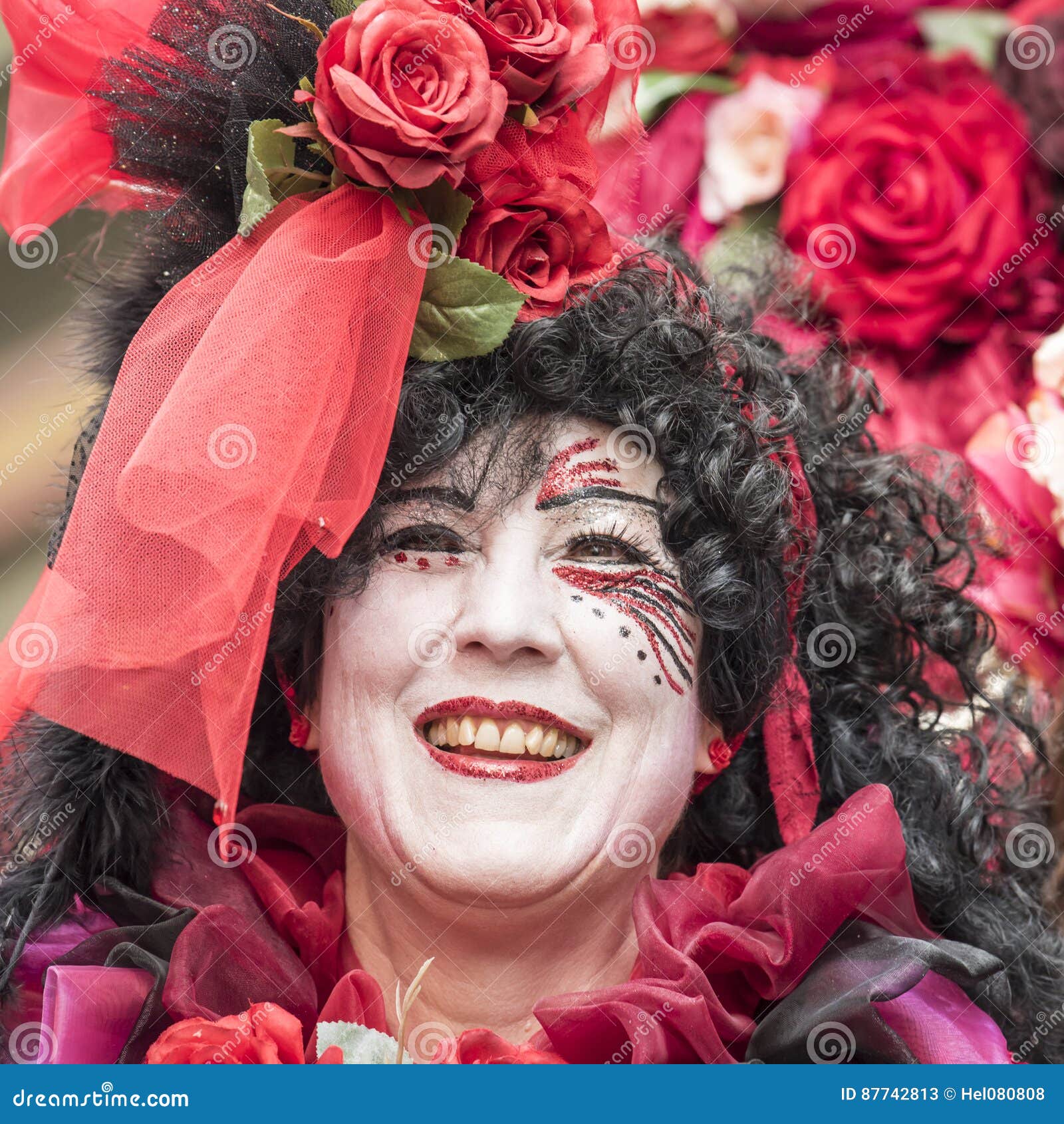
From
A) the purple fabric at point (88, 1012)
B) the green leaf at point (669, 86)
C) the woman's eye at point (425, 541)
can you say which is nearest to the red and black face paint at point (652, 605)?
the woman's eye at point (425, 541)

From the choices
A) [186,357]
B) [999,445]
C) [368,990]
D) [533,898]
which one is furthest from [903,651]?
[186,357]

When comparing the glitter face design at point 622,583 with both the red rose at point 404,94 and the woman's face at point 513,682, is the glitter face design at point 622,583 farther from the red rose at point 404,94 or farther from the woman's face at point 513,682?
the red rose at point 404,94

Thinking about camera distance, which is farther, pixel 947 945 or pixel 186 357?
pixel 947 945

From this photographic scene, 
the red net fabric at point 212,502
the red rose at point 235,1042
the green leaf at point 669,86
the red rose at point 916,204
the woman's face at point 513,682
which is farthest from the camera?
the green leaf at point 669,86

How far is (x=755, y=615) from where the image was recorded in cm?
200

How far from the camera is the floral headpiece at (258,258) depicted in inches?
64.5

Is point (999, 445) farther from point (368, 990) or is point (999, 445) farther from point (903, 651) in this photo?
point (368, 990)

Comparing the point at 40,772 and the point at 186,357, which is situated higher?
the point at 186,357

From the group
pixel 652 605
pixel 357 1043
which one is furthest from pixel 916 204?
pixel 357 1043

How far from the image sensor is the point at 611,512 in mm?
1908

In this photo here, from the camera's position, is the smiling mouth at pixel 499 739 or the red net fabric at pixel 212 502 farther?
the smiling mouth at pixel 499 739

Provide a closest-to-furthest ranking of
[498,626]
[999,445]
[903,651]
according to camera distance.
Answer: [498,626] < [903,651] < [999,445]

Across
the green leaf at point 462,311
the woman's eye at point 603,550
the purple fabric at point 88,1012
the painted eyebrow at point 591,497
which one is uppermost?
the green leaf at point 462,311

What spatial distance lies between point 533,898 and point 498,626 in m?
0.34
